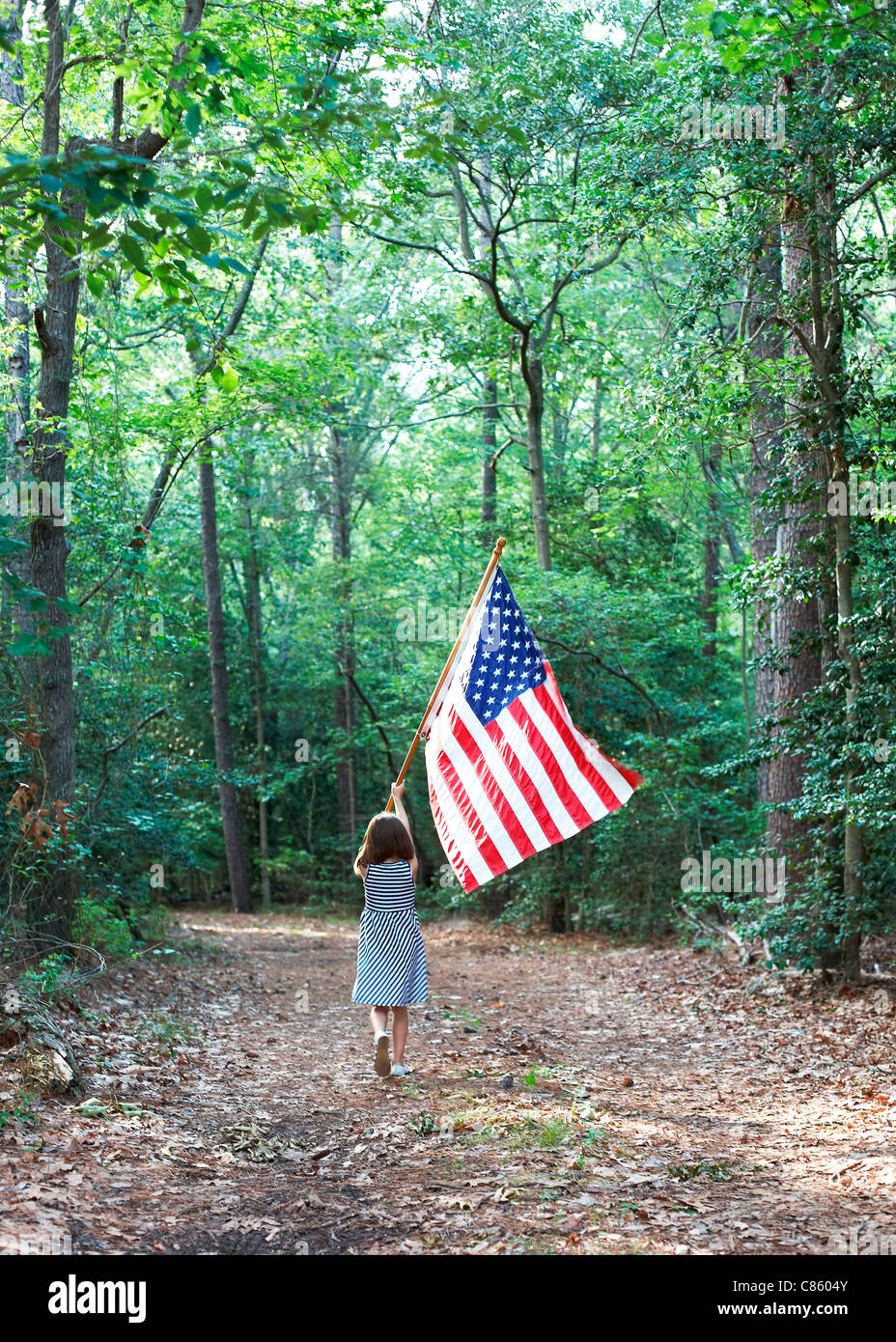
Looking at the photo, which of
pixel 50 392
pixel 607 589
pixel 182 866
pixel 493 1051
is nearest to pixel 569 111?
pixel 607 589

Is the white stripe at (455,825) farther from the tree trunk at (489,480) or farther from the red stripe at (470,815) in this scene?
the tree trunk at (489,480)

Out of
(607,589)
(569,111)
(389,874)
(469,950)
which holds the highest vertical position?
(569,111)

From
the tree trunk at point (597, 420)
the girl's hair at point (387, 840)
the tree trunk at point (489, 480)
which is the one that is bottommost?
the girl's hair at point (387, 840)

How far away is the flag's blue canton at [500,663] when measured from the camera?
6.55 m

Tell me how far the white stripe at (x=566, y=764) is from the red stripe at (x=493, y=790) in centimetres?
38

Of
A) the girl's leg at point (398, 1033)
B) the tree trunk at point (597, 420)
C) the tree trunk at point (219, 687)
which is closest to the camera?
the girl's leg at point (398, 1033)

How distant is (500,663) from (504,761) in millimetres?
651

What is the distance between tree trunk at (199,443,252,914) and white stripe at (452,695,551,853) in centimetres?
1441

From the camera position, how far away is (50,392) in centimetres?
906

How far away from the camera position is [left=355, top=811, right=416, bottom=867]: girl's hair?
7.08 meters

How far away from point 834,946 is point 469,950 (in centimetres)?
761

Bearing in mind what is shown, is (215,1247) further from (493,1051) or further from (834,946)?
(834,946)

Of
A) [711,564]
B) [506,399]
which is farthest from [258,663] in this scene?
[711,564]

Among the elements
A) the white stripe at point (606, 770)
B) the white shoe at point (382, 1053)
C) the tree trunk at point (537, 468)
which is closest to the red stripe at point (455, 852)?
the white stripe at point (606, 770)
